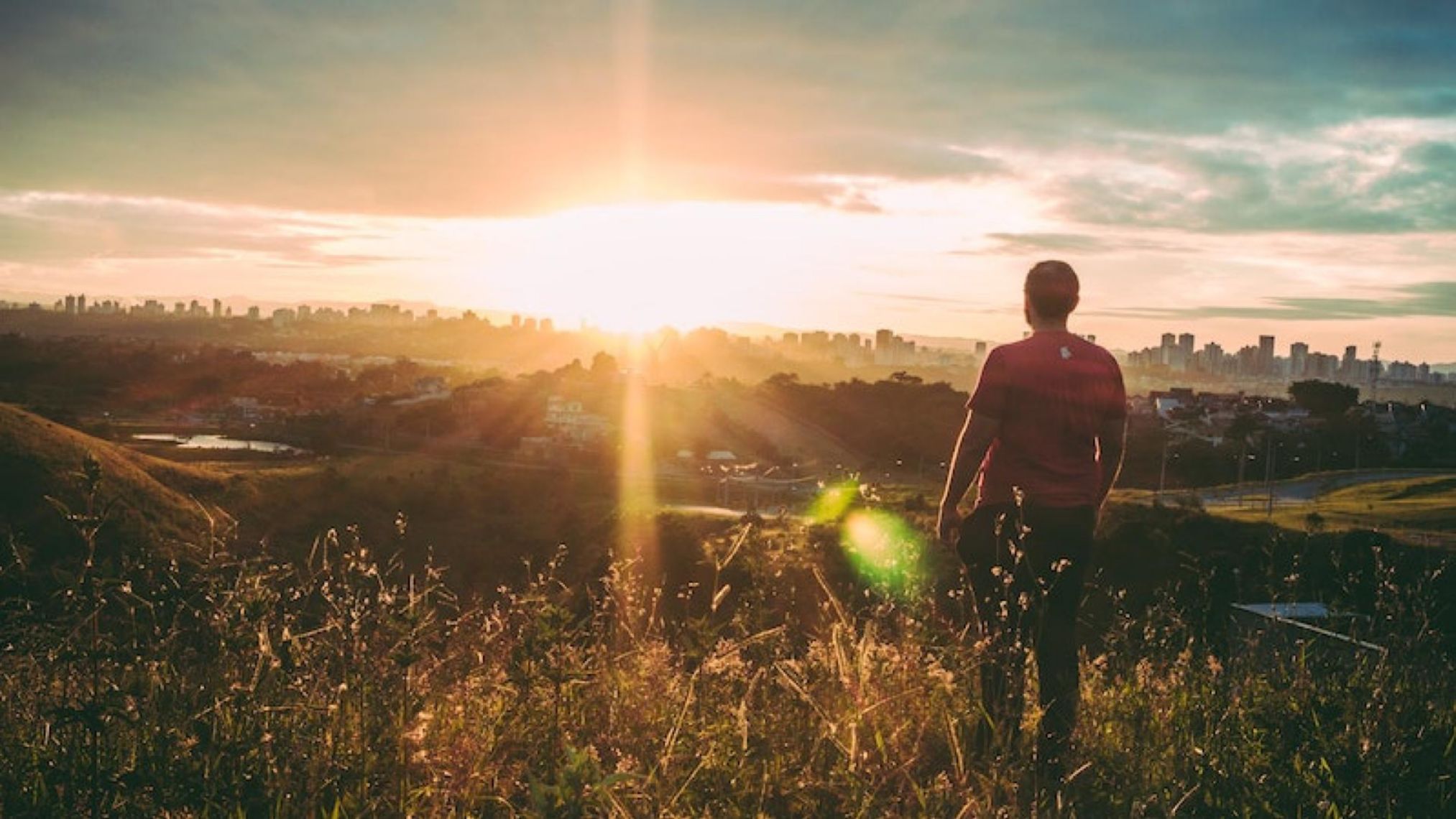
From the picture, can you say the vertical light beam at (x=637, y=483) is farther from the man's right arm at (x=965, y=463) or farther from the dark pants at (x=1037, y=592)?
the dark pants at (x=1037, y=592)

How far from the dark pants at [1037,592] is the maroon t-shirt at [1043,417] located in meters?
0.09

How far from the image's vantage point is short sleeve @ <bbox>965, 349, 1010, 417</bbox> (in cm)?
414

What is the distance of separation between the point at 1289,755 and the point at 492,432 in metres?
98.2

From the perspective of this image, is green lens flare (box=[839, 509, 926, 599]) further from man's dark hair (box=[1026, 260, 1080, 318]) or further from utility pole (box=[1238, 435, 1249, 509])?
utility pole (box=[1238, 435, 1249, 509])

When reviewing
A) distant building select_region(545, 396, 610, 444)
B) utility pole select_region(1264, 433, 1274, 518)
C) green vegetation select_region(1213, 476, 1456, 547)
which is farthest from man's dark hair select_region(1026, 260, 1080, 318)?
distant building select_region(545, 396, 610, 444)

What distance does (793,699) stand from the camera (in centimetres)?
356

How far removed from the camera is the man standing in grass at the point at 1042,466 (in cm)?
398

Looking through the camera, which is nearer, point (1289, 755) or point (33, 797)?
point (33, 797)

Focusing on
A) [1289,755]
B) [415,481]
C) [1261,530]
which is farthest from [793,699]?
[415,481]

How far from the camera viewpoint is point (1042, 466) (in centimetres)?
413

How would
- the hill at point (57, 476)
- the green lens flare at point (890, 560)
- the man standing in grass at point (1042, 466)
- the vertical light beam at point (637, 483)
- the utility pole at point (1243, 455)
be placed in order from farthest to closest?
the utility pole at point (1243, 455), the vertical light beam at point (637, 483), the hill at point (57, 476), the green lens flare at point (890, 560), the man standing in grass at point (1042, 466)

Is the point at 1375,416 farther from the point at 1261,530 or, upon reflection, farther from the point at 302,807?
the point at 302,807

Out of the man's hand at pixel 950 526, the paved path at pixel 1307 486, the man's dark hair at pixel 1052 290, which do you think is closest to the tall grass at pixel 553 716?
the man's hand at pixel 950 526

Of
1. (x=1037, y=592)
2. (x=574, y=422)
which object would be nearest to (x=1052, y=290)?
(x=1037, y=592)
